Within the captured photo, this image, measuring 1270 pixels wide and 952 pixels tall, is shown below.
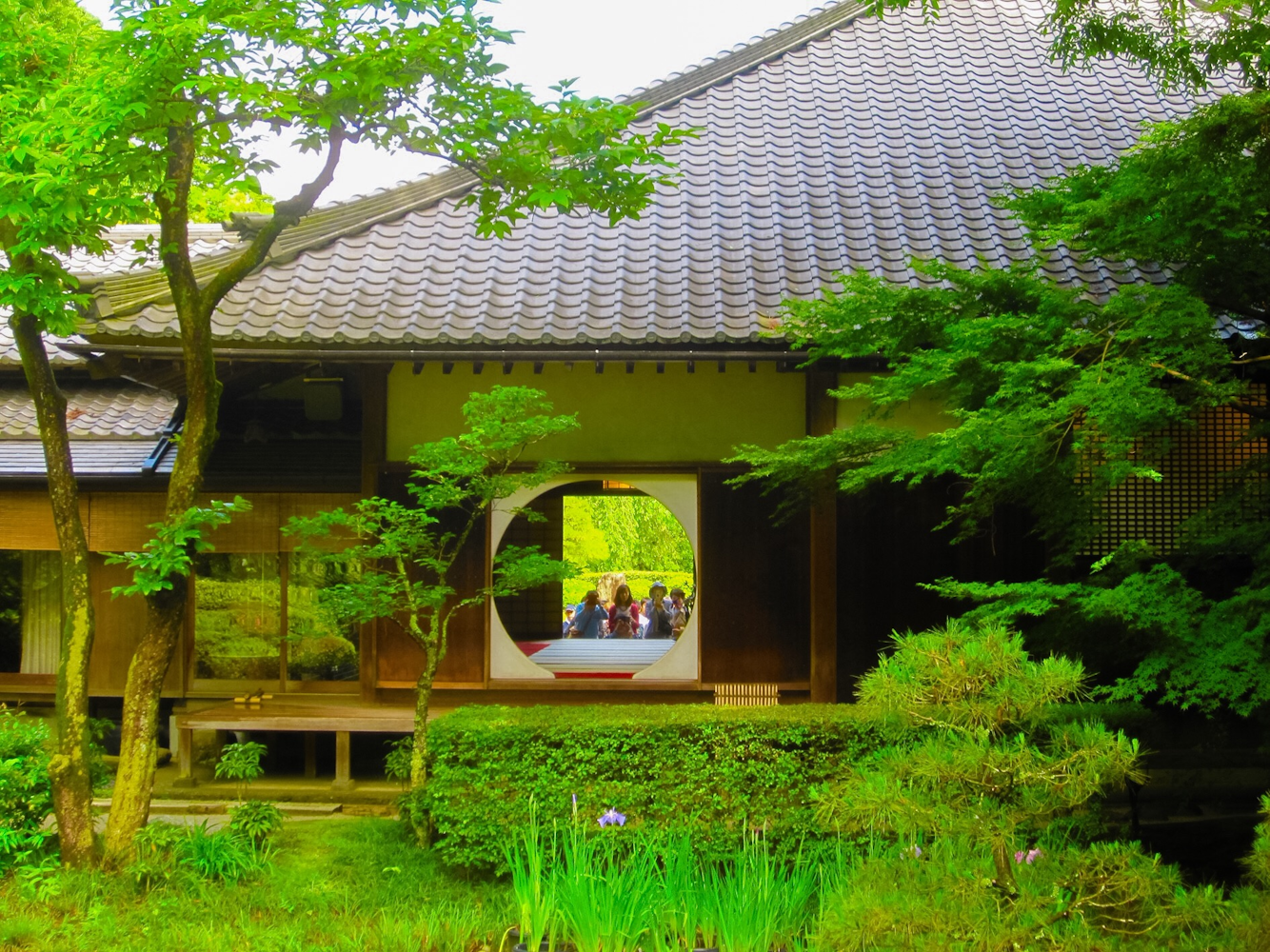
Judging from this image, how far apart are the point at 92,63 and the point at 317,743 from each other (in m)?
5.86

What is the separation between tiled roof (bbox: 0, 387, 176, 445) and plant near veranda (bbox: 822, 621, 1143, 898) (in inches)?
326

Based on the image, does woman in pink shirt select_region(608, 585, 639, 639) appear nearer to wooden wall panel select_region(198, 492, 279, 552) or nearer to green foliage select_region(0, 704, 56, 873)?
wooden wall panel select_region(198, 492, 279, 552)

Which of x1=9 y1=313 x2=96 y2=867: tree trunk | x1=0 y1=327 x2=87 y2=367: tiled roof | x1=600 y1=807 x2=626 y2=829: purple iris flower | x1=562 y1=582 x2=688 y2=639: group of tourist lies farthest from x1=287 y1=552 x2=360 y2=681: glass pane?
x1=562 y1=582 x2=688 y2=639: group of tourist

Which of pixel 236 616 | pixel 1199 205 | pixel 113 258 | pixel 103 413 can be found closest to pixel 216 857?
pixel 236 616

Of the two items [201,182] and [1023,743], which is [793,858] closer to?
[1023,743]

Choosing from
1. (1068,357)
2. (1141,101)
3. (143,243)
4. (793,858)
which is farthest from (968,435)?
(1141,101)

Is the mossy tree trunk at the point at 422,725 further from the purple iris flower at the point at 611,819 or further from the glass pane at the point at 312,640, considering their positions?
the glass pane at the point at 312,640

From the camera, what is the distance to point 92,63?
5676 mm

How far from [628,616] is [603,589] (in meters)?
1.97

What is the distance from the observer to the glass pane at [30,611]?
10.5m

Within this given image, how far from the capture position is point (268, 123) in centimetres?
617

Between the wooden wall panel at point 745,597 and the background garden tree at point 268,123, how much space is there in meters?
2.84

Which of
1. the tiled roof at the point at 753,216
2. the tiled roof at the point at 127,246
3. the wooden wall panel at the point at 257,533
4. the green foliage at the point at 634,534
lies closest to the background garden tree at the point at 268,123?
the tiled roof at the point at 753,216

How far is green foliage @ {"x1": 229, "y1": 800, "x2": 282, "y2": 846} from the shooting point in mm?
6422
